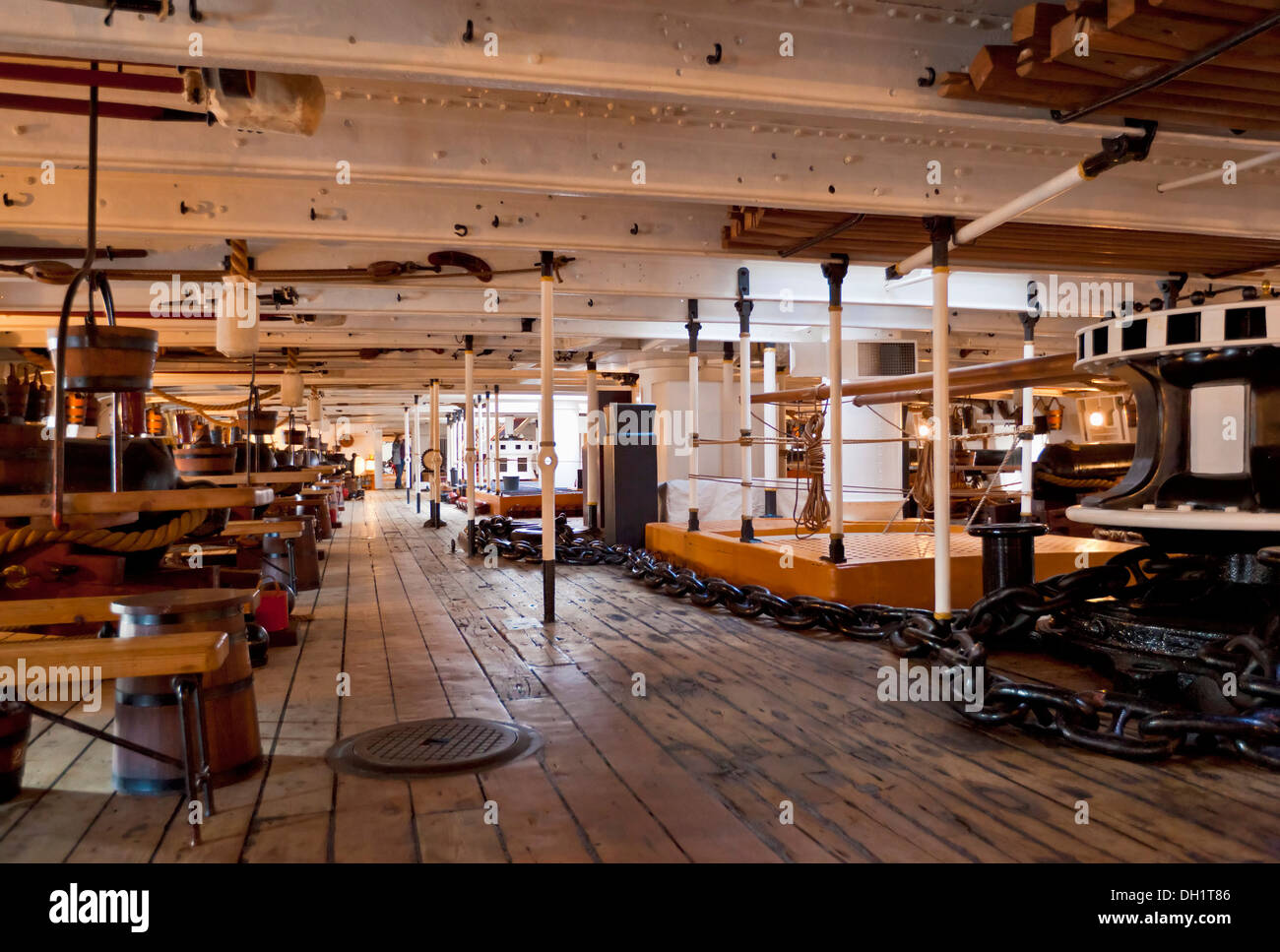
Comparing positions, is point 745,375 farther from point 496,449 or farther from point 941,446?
point 496,449

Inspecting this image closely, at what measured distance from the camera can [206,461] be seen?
6.54 meters

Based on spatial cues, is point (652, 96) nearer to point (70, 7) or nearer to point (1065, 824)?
point (70, 7)

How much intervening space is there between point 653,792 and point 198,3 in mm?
2890

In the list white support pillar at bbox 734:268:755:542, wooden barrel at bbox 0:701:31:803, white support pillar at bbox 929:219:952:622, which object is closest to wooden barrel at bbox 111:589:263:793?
wooden barrel at bbox 0:701:31:803

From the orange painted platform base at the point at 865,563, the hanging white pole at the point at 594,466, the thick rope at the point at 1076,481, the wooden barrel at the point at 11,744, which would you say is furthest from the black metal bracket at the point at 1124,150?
the hanging white pole at the point at 594,466

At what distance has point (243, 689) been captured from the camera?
2.89 m

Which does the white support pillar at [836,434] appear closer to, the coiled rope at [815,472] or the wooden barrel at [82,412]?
the coiled rope at [815,472]

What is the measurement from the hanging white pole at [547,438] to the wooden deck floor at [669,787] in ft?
4.13

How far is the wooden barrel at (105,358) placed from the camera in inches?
108

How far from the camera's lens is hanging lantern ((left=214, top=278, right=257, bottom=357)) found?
229 inches

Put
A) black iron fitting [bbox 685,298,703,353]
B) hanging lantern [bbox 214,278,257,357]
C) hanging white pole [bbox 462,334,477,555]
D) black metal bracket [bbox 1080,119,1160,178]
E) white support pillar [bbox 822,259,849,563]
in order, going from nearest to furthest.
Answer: black metal bracket [bbox 1080,119,1160,178]
white support pillar [bbox 822,259,849,563]
hanging lantern [bbox 214,278,257,357]
black iron fitting [bbox 685,298,703,353]
hanging white pole [bbox 462,334,477,555]

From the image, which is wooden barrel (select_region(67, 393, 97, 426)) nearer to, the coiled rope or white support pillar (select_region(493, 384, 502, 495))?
the coiled rope

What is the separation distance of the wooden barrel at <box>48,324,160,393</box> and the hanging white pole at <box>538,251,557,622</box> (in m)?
2.78
